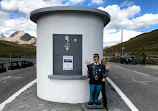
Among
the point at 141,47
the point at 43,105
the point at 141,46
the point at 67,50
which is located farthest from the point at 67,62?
the point at 141,46

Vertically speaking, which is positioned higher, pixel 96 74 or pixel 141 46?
pixel 141 46

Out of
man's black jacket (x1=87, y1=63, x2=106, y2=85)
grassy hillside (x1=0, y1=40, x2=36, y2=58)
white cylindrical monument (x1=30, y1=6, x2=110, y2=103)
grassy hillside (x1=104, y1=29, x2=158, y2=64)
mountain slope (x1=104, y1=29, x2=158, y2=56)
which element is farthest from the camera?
mountain slope (x1=104, y1=29, x2=158, y2=56)

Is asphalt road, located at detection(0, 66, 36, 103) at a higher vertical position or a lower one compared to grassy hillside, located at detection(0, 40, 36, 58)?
lower

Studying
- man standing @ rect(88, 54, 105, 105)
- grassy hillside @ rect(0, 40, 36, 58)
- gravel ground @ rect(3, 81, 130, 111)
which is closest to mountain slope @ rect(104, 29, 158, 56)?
grassy hillside @ rect(0, 40, 36, 58)

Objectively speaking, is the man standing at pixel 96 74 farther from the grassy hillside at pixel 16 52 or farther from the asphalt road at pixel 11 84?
the grassy hillside at pixel 16 52

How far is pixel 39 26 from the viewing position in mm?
6137

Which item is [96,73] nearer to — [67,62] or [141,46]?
[67,62]

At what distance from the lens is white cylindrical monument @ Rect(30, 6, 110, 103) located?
5598 mm

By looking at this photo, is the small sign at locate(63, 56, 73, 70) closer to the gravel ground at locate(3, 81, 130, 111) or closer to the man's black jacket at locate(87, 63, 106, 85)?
the man's black jacket at locate(87, 63, 106, 85)

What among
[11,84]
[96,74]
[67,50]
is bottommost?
[11,84]

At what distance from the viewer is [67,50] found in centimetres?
569

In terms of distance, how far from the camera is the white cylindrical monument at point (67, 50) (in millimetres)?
5598

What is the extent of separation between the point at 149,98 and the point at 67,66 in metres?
3.85

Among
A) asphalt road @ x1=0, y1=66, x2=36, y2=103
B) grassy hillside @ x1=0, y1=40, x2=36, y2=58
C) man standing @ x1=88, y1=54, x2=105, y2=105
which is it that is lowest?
asphalt road @ x1=0, y1=66, x2=36, y2=103
